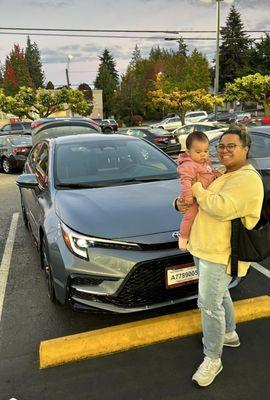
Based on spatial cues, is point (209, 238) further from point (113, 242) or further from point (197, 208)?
point (113, 242)

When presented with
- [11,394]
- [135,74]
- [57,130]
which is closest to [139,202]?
[11,394]

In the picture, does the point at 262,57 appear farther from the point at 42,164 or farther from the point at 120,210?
the point at 120,210

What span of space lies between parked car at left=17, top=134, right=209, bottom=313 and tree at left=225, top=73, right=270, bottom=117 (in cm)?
2201

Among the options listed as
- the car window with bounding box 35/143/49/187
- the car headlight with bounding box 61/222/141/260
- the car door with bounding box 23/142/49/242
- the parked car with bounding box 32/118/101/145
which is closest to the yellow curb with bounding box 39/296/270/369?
the car headlight with bounding box 61/222/141/260

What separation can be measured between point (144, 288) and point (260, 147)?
4.03 metres

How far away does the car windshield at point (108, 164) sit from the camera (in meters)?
4.36

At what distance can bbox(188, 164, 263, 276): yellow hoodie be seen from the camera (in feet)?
7.59

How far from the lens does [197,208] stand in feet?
8.61

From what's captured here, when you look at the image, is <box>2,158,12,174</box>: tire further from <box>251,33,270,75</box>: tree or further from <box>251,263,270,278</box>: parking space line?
<box>251,33,270,75</box>: tree

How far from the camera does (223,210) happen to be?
7.58 ft

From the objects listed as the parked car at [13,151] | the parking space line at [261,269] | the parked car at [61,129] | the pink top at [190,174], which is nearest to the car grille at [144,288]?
the pink top at [190,174]

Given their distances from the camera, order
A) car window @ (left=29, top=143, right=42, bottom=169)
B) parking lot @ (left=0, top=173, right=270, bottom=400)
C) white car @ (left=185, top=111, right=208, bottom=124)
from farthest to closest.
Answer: white car @ (left=185, top=111, right=208, bottom=124), car window @ (left=29, top=143, right=42, bottom=169), parking lot @ (left=0, top=173, right=270, bottom=400)

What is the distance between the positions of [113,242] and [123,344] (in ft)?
2.43

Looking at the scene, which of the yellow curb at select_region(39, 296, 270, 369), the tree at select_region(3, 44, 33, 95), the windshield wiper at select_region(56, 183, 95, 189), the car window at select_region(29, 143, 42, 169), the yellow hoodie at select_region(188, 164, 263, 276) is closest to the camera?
the yellow hoodie at select_region(188, 164, 263, 276)
